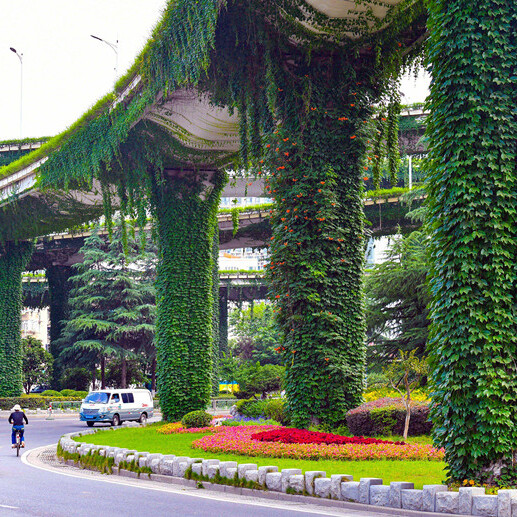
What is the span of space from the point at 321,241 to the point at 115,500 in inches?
341

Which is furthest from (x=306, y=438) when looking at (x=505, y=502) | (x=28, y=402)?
(x=28, y=402)

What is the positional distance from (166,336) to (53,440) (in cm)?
518

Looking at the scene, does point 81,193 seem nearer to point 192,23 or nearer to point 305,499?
point 192,23

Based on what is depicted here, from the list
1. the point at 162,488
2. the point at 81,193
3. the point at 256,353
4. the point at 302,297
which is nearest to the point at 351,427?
the point at 302,297

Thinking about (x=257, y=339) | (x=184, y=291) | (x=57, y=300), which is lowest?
(x=257, y=339)

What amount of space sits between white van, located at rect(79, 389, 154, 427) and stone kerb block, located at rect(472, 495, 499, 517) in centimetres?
2370

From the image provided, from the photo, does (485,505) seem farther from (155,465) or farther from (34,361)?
(34,361)

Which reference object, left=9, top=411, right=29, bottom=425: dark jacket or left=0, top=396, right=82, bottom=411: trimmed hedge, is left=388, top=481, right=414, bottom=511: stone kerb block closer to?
left=9, top=411, right=29, bottom=425: dark jacket

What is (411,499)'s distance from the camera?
29.6 feet

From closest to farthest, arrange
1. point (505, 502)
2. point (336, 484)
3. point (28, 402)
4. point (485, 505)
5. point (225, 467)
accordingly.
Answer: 1. point (505, 502)
2. point (485, 505)
3. point (336, 484)
4. point (225, 467)
5. point (28, 402)

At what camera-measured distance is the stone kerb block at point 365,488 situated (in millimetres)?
9492

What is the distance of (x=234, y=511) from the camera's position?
369 inches

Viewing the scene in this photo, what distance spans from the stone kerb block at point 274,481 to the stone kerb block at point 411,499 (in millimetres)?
2214

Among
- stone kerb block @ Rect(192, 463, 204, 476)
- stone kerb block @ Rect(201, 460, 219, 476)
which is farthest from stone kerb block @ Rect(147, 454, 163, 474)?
stone kerb block @ Rect(201, 460, 219, 476)
